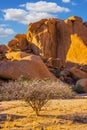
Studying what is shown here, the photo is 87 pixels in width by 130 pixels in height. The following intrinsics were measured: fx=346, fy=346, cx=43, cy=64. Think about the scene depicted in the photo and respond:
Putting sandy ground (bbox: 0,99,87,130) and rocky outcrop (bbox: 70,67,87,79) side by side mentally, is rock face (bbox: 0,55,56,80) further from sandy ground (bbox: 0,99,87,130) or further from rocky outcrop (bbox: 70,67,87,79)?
sandy ground (bbox: 0,99,87,130)

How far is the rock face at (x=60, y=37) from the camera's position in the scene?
6656cm

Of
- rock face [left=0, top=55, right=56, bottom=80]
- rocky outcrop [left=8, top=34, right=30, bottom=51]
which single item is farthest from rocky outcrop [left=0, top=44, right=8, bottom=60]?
rock face [left=0, top=55, right=56, bottom=80]

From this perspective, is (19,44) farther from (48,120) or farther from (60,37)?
(48,120)

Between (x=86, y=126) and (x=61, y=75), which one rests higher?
(x=86, y=126)

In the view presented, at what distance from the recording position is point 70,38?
222 ft

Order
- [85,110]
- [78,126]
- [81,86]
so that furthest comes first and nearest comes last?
[81,86], [85,110], [78,126]

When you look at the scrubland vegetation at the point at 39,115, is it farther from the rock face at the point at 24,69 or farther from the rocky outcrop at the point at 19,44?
the rocky outcrop at the point at 19,44

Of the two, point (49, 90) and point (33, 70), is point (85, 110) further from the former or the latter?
point (33, 70)

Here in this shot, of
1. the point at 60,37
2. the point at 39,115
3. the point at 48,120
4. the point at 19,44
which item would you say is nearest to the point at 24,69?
the point at 39,115

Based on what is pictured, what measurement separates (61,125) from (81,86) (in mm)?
24890

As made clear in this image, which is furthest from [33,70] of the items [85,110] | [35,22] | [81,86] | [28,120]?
[35,22]

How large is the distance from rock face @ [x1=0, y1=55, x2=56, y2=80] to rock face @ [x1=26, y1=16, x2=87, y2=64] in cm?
2495

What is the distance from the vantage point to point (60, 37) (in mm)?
68688

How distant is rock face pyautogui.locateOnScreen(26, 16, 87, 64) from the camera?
6656 centimetres
